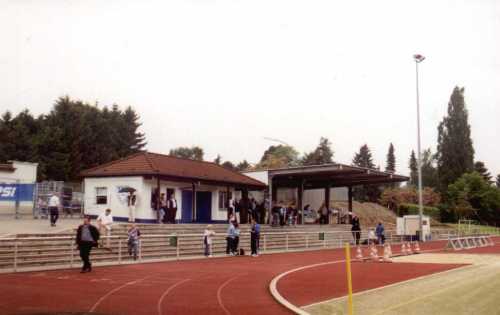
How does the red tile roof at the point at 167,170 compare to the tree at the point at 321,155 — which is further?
the tree at the point at 321,155

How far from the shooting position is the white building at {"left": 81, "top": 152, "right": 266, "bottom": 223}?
31.4 meters

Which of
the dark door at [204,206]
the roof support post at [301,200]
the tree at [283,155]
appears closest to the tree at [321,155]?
the tree at [283,155]

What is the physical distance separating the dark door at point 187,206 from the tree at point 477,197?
142ft

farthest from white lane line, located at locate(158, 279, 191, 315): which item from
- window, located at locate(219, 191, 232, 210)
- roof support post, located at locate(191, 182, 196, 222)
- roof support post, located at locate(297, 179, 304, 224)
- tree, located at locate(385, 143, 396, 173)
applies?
tree, located at locate(385, 143, 396, 173)

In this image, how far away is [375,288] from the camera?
47.6ft

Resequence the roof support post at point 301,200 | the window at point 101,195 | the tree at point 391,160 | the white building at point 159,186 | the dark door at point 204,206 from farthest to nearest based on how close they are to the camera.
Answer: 1. the tree at point 391,160
2. the roof support post at point 301,200
3. the dark door at point 204,206
4. the window at point 101,195
5. the white building at point 159,186

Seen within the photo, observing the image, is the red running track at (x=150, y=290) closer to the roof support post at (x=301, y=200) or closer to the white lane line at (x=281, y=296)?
the white lane line at (x=281, y=296)

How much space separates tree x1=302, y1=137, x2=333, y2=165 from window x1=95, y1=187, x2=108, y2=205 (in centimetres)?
5774

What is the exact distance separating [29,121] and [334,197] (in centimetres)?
3458

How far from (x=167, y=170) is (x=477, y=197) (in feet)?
165

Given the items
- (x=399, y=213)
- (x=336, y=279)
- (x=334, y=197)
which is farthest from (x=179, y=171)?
(x=399, y=213)

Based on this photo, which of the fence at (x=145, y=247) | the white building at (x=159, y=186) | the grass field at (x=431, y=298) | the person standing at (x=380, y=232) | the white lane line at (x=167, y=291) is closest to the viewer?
the grass field at (x=431, y=298)

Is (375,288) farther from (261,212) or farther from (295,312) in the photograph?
(261,212)

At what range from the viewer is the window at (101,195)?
107 feet
